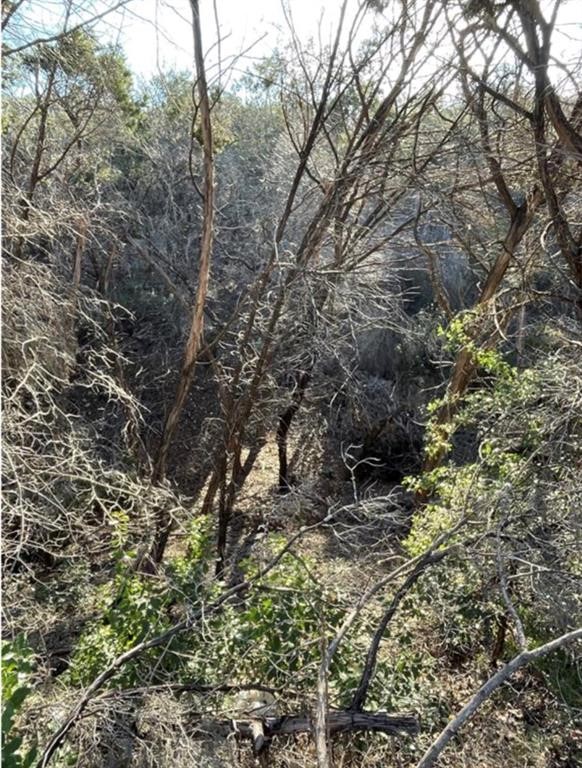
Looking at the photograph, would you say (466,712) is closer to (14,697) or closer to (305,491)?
(14,697)

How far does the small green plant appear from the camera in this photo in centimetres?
243

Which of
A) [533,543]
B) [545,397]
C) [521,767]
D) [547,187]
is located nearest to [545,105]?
[547,187]

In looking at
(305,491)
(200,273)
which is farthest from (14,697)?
(305,491)

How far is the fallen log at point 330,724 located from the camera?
3.09 m

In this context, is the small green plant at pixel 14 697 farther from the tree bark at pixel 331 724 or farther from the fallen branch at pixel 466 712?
the fallen branch at pixel 466 712

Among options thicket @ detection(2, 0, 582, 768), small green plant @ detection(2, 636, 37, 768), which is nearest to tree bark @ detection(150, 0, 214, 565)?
thicket @ detection(2, 0, 582, 768)

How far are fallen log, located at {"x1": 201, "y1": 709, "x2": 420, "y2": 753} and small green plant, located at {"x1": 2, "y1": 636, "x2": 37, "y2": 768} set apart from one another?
3.12 ft

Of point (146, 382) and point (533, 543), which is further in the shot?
point (146, 382)

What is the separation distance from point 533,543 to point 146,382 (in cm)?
553

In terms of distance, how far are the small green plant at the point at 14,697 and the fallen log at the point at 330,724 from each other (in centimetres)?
95

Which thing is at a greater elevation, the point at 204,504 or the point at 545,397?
the point at 545,397

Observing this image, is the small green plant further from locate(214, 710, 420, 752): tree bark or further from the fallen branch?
the fallen branch

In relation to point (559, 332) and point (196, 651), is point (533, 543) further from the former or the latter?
point (196, 651)

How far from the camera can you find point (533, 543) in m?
3.54
